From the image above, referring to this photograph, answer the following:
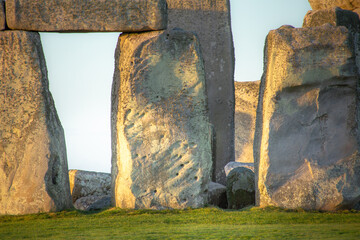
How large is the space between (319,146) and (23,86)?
430cm

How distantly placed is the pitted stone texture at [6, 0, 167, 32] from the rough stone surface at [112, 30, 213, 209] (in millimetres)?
282

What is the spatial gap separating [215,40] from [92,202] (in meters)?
4.68

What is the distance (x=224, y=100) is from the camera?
1452 centimetres

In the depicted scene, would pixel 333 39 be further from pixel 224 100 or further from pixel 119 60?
pixel 224 100

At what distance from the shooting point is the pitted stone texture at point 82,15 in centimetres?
1012

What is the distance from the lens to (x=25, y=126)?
10070 millimetres

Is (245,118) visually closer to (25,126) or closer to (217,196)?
(217,196)

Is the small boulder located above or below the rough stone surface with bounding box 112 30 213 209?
A: below

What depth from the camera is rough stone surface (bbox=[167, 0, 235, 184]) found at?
14.6 meters

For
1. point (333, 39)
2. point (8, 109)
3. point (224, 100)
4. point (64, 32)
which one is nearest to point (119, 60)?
point (64, 32)

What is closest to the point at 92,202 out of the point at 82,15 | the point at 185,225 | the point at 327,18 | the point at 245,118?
the point at 82,15

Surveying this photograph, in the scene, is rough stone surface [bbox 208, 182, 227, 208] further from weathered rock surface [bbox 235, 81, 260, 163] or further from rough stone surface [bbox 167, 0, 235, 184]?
weathered rock surface [bbox 235, 81, 260, 163]

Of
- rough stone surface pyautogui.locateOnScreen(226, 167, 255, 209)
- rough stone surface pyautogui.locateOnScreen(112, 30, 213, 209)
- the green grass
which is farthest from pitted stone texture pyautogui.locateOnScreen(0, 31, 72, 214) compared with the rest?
rough stone surface pyautogui.locateOnScreen(226, 167, 255, 209)

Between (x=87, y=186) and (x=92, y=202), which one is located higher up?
(x=87, y=186)
